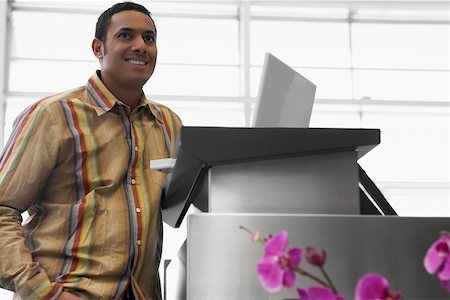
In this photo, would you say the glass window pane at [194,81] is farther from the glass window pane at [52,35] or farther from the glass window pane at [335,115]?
the glass window pane at [335,115]

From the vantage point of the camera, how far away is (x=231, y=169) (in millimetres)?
1235

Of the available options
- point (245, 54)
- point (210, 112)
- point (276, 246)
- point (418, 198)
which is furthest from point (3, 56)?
point (276, 246)

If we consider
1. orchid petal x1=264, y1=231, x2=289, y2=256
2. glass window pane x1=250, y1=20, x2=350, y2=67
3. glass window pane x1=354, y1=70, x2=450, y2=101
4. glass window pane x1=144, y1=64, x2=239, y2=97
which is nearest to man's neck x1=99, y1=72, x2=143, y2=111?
orchid petal x1=264, y1=231, x2=289, y2=256

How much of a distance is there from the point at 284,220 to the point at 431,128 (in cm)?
523

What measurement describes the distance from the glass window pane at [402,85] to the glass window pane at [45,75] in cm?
227

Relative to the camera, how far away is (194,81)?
5910mm

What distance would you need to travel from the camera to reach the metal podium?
115 centimetres

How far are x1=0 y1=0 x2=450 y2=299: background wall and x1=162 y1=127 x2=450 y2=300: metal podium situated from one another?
448 centimetres

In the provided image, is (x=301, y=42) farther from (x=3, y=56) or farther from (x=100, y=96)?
(x=100, y=96)

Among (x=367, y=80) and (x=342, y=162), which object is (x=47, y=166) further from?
(x=367, y=80)

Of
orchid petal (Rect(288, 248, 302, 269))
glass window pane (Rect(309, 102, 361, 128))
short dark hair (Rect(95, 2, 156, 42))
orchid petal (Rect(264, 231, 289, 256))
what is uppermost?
glass window pane (Rect(309, 102, 361, 128))

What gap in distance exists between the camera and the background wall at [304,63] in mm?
5785

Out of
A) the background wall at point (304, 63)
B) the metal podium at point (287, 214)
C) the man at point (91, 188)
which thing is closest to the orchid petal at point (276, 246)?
the metal podium at point (287, 214)

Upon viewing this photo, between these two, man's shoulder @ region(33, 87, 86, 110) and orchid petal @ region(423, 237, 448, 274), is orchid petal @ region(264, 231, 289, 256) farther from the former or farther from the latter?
man's shoulder @ region(33, 87, 86, 110)
